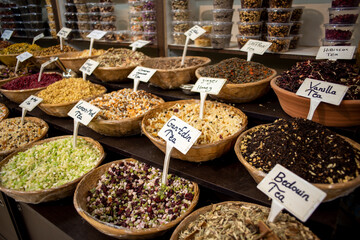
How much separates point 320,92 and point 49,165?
1769mm

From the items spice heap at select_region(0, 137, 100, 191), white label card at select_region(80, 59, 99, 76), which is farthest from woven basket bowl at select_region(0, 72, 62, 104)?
spice heap at select_region(0, 137, 100, 191)

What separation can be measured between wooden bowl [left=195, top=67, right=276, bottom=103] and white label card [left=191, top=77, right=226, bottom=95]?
0.08 meters

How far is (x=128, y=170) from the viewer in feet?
5.69

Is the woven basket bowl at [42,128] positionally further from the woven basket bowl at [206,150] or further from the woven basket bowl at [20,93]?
the woven basket bowl at [206,150]

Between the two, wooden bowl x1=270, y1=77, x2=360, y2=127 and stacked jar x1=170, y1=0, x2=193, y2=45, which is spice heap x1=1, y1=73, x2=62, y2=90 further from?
wooden bowl x1=270, y1=77, x2=360, y2=127

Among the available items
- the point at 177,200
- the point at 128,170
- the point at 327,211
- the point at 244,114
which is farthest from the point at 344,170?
the point at 128,170

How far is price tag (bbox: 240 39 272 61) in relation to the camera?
186cm

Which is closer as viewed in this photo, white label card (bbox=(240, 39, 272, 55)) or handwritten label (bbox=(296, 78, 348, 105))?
handwritten label (bbox=(296, 78, 348, 105))

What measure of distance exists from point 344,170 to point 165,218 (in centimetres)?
90

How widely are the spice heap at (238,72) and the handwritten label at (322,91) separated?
0.39 metres

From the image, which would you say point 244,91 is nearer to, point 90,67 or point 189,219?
point 189,219

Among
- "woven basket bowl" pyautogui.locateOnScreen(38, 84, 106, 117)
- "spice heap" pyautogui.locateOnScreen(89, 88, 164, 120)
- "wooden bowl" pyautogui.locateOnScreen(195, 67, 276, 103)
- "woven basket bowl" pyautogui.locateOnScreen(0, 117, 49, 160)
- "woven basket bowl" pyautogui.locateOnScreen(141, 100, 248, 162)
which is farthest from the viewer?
"woven basket bowl" pyautogui.locateOnScreen(38, 84, 106, 117)

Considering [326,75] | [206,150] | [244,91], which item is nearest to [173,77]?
[244,91]

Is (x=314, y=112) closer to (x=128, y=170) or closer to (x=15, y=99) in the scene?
(x=128, y=170)
